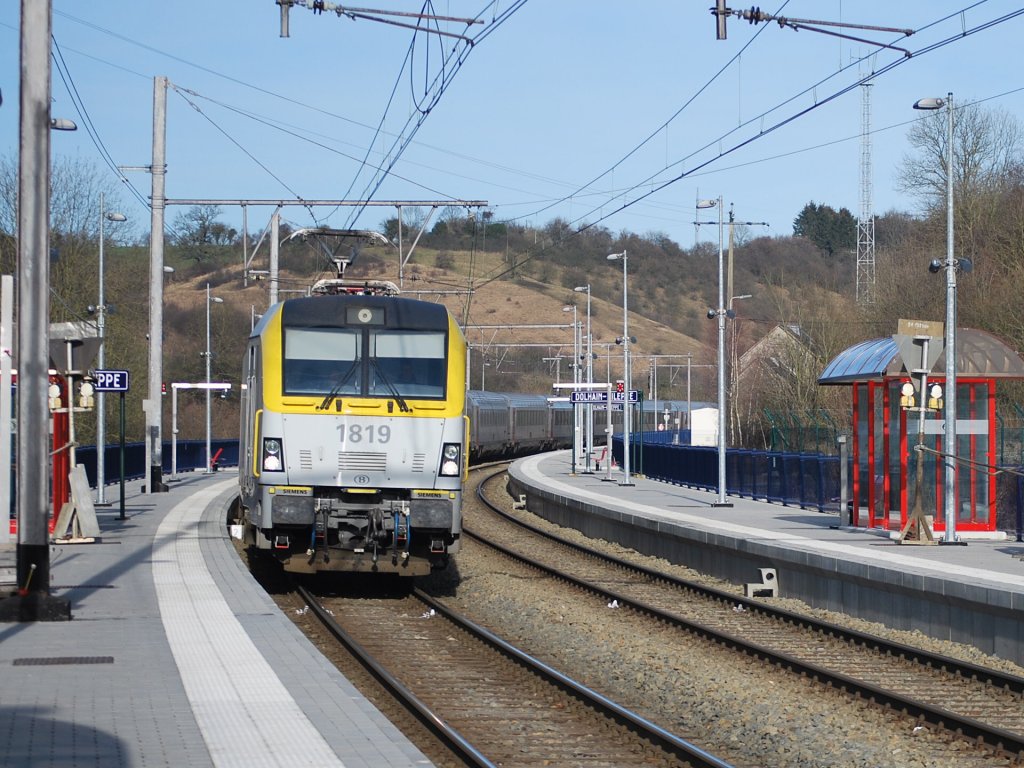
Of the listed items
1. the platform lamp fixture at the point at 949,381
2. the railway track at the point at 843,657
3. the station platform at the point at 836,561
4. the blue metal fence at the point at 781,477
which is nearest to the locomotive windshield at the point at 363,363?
the railway track at the point at 843,657

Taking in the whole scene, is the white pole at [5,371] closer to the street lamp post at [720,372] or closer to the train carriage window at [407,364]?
the train carriage window at [407,364]

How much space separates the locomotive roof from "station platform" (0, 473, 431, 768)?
319 centimetres

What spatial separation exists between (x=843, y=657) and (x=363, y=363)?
6518 mm

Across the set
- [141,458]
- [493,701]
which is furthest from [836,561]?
[141,458]

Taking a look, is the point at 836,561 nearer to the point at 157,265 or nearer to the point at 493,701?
the point at 493,701

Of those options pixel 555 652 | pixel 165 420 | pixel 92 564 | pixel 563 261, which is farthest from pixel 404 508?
pixel 563 261

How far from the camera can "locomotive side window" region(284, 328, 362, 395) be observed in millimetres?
16281

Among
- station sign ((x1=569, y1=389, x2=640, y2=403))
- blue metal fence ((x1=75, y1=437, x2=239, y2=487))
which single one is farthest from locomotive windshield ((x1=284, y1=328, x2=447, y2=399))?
station sign ((x1=569, y1=389, x2=640, y2=403))

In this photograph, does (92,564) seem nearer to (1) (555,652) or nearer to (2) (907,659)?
(1) (555,652)

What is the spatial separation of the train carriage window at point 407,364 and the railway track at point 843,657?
3.80 meters

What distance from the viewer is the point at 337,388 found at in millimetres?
16328

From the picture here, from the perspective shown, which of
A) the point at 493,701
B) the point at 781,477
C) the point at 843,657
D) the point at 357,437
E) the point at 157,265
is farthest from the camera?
the point at 157,265

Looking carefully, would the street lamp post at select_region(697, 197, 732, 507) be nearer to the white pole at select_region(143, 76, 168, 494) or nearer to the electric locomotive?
the white pole at select_region(143, 76, 168, 494)

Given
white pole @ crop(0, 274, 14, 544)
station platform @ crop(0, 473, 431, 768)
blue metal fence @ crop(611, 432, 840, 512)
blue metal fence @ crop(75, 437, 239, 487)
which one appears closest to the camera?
station platform @ crop(0, 473, 431, 768)
